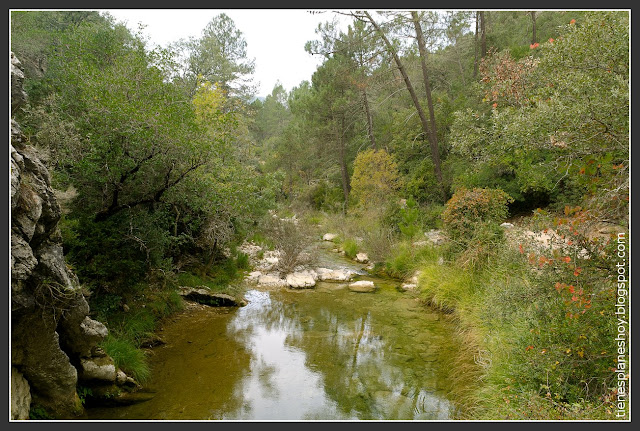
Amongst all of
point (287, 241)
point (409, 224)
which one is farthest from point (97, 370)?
point (409, 224)

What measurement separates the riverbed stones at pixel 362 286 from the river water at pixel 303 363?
724 millimetres

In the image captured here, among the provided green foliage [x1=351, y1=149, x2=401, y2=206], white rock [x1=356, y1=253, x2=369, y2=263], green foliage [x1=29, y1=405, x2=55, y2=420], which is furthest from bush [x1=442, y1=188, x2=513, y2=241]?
green foliage [x1=351, y1=149, x2=401, y2=206]

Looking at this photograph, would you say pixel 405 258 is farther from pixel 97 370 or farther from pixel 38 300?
pixel 38 300

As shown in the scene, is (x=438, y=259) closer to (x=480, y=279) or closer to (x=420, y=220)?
(x=480, y=279)

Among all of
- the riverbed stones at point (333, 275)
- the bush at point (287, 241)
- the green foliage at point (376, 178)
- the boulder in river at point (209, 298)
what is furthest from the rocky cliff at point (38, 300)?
the green foliage at point (376, 178)

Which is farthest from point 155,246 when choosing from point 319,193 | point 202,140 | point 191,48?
point 319,193

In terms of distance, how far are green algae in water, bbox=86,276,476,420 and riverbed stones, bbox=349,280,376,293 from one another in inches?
29.7

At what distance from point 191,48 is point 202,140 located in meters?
17.2

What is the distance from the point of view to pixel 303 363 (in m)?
6.22

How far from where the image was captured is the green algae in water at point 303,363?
4.80m

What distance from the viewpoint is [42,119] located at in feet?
19.6

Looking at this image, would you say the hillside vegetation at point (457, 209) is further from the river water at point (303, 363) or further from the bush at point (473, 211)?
the river water at point (303, 363)

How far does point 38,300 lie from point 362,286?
756cm

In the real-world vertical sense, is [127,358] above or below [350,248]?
below
